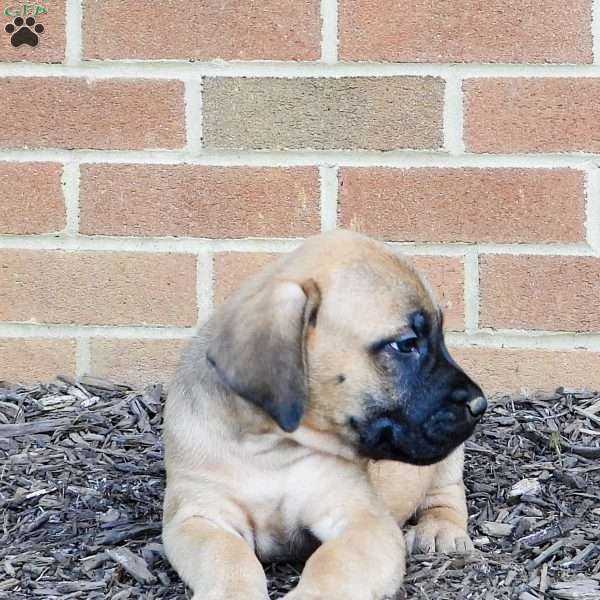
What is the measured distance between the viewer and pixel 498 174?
15.0 feet

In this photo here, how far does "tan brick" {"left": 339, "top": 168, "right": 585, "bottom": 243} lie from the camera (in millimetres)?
4582

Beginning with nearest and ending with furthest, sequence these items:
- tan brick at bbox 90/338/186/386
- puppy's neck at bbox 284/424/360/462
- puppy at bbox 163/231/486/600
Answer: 1. puppy at bbox 163/231/486/600
2. puppy's neck at bbox 284/424/360/462
3. tan brick at bbox 90/338/186/386

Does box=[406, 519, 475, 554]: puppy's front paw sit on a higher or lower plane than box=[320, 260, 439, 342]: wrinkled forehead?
lower

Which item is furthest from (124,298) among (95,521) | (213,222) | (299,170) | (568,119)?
(568,119)

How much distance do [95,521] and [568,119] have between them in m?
2.42

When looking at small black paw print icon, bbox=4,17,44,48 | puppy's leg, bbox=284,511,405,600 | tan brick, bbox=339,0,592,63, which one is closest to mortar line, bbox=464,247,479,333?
tan brick, bbox=339,0,592,63

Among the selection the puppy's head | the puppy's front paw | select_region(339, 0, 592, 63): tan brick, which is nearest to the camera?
the puppy's head

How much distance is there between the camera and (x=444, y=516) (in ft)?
12.0

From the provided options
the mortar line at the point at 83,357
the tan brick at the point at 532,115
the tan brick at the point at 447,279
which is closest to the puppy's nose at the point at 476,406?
the tan brick at the point at 447,279

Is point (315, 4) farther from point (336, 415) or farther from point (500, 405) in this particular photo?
point (336, 415)

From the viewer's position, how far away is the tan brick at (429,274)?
15.1ft

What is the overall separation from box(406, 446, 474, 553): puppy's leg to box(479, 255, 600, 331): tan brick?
0.87 meters

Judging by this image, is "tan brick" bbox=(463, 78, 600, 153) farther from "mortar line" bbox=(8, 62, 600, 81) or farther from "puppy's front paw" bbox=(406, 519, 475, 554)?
"puppy's front paw" bbox=(406, 519, 475, 554)

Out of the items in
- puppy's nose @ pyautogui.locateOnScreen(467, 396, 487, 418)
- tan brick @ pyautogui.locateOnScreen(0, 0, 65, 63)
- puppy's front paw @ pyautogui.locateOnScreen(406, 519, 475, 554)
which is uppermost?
tan brick @ pyautogui.locateOnScreen(0, 0, 65, 63)
